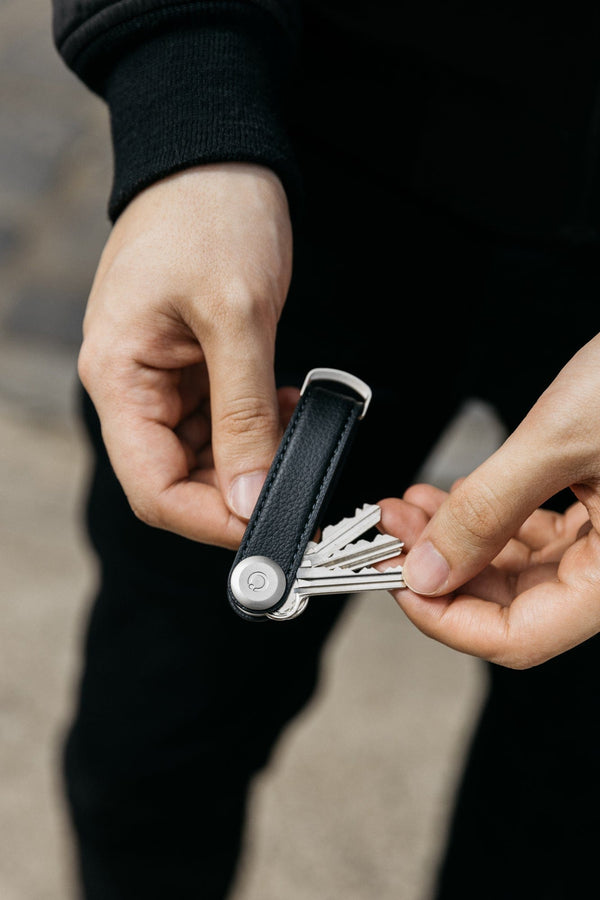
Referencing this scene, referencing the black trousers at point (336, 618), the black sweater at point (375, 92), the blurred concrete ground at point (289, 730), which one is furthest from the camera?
the blurred concrete ground at point (289, 730)

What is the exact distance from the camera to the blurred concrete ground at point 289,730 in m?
1.58

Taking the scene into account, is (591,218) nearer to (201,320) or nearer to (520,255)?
(520,255)

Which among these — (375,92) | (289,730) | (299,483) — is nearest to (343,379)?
(299,483)

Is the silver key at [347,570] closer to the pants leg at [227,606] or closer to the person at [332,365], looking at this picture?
the person at [332,365]

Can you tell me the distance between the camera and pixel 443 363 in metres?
1.12

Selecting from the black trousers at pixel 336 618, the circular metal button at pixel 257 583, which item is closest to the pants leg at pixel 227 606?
the black trousers at pixel 336 618

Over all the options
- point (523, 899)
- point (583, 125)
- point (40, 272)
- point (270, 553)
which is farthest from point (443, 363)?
point (40, 272)

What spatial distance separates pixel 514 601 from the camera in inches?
30.9

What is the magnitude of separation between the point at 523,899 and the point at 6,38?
12.2 ft

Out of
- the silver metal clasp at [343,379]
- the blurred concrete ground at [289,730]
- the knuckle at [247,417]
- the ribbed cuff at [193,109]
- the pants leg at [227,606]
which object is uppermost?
the ribbed cuff at [193,109]

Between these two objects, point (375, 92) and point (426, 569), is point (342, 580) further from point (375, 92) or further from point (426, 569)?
point (375, 92)

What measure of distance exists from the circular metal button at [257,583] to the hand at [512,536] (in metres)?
0.11

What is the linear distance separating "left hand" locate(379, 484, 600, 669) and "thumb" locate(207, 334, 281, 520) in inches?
4.9

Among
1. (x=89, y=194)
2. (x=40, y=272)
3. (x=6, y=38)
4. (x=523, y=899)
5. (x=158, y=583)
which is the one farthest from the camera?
(x=6, y=38)
